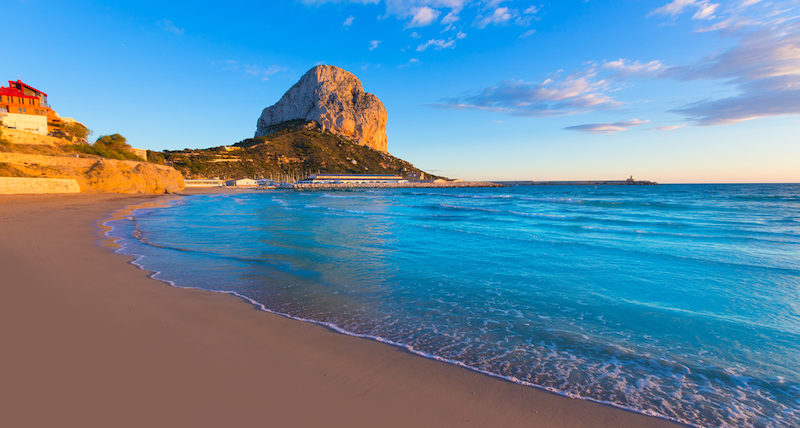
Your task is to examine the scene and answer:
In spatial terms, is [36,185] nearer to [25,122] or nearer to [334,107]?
[25,122]

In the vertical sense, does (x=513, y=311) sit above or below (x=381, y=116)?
below

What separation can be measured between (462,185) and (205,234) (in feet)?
552

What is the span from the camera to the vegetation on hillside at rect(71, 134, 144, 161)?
46.0 m

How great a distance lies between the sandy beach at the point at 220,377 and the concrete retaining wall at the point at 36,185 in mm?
31908

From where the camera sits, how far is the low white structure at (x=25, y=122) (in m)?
41.6

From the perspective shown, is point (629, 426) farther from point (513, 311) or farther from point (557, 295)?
point (557, 295)

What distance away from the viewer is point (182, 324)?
4645 mm

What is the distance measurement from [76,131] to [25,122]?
9370mm

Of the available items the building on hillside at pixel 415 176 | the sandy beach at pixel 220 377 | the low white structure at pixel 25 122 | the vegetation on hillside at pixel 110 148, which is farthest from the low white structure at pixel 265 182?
the sandy beach at pixel 220 377

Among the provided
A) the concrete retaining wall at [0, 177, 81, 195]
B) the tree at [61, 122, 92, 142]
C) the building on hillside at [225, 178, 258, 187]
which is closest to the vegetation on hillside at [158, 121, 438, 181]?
the building on hillside at [225, 178, 258, 187]

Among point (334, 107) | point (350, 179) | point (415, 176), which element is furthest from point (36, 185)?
point (415, 176)

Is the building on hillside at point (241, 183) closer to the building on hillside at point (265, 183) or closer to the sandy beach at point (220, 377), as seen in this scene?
the building on hillside at point (265, 183)

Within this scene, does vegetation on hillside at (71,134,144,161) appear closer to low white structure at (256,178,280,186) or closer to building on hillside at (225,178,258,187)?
building on hillside at (225,178,258,187)

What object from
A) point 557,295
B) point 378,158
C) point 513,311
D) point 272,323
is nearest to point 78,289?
point 272,323
